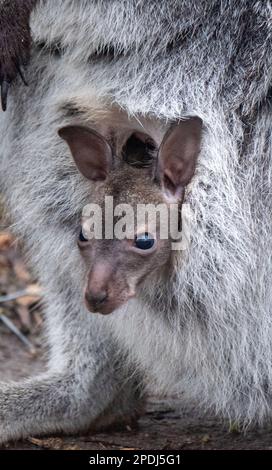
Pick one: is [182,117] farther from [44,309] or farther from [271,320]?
[44,309]

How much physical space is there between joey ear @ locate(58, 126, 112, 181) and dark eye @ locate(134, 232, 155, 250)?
0.26 metres

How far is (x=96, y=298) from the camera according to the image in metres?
2.74

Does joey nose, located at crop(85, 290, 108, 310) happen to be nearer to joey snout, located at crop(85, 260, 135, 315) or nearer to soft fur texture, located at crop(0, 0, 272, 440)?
joey snout, located at crop(85, 260, 135, 315)

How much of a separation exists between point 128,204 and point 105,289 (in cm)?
26

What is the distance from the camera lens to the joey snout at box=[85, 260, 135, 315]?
9.02ft

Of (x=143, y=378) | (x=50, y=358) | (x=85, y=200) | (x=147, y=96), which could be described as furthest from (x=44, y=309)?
(x=147, y=96)

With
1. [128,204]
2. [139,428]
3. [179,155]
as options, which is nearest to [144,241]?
[128,204]

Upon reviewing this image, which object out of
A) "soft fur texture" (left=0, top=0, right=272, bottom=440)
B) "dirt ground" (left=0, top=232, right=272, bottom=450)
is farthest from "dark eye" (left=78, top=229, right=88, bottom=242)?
"dirt ground" (left=0, top=232, right=272, bottom=450)

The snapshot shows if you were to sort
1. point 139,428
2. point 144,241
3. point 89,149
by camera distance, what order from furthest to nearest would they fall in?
point 139,428 < point 89,149 < point 144,241

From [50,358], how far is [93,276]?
1090 millimetres

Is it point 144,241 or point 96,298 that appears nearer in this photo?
point 96,298

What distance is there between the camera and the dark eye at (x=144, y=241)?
9.34ft

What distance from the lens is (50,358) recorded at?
381 centimetres

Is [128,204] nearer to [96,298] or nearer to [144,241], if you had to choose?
[144,241]
